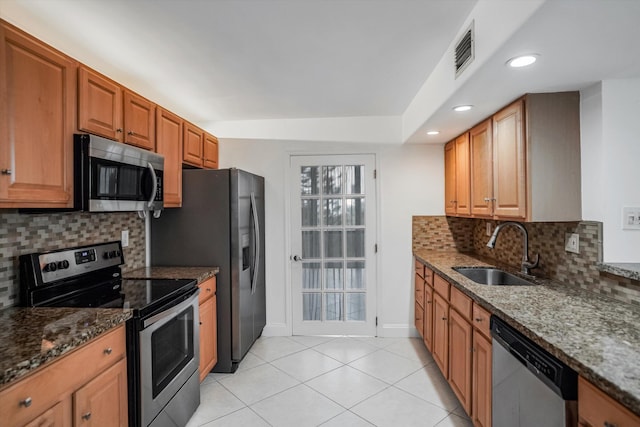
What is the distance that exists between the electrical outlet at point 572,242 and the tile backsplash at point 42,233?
10.1ft

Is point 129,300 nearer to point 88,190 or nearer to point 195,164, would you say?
point 88,190

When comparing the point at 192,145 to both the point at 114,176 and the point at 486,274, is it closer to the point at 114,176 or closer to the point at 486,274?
the point at 114,176

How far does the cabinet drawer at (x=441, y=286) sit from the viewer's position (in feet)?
8.00

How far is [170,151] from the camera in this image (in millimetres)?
2590

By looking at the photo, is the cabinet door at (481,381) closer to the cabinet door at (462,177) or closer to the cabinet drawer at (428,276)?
the cabinet drawer at (428,276)

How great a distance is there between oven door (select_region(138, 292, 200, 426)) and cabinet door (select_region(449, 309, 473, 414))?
175 cm

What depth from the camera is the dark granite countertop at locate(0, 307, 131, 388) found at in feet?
3.54

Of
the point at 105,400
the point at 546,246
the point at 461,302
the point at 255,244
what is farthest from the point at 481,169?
the point at 105,400

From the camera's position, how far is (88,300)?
1799 mm

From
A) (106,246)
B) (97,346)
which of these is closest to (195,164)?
(106,246)

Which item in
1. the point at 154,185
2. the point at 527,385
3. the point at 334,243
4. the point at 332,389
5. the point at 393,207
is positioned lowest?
the point at 332,389

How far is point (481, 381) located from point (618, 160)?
4.62ft

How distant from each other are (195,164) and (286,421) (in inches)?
88.6

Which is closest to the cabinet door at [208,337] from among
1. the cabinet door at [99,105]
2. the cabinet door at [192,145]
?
the cabinet door at [192,145]
